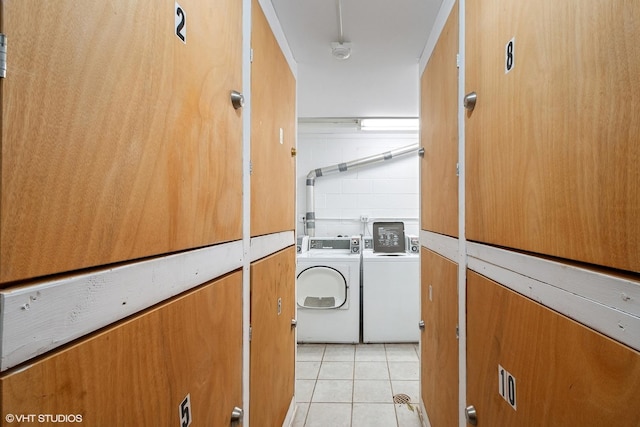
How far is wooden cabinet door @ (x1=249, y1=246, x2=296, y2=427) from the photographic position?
1.43 metres

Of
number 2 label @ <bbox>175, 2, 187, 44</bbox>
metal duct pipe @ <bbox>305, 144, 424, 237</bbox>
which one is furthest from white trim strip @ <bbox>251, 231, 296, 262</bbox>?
metal duct pipe @ <bbox>305, 144, 424, 237</bbox>

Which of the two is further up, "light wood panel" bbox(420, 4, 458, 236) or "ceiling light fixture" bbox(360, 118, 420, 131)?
"ceiling light fixture" bbox(360, 118, 420, 131)

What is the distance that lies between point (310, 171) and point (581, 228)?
3780 millimetres

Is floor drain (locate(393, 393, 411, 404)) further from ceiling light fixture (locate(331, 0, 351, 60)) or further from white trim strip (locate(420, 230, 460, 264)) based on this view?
ceiling light fixture (locate(331, 0, 351, 60))

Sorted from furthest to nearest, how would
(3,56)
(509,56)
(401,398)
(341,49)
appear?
1. (401,398)
2. (341,49)
3. (509,56)
4. (3,56)

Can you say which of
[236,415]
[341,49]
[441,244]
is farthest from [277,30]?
[236,415]

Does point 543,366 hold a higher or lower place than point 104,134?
lower

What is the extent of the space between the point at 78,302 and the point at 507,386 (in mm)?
1113

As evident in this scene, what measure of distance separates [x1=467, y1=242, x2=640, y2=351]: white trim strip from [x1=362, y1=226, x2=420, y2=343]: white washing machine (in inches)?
96.7

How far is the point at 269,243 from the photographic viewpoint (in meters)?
1.66

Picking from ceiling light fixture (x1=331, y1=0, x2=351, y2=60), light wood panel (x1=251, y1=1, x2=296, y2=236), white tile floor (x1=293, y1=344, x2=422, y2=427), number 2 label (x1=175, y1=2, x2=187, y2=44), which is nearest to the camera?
number 2 label (x1=175, y1=2, x2=187, y2=44)

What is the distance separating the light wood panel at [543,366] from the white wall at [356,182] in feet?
10.2

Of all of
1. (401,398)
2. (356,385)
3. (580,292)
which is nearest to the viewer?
(580,292)

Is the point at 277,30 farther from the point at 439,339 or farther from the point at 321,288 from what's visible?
the point at 321,288
